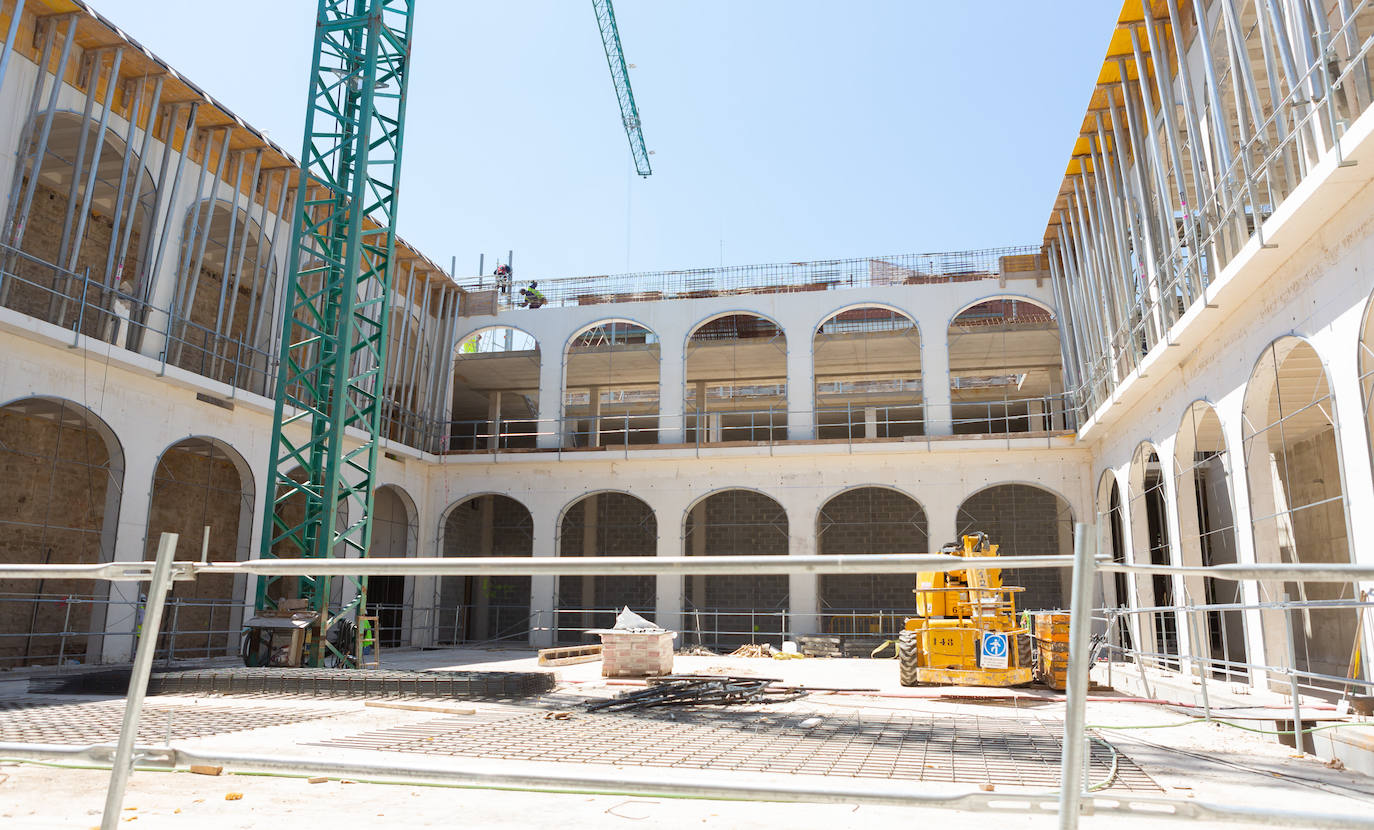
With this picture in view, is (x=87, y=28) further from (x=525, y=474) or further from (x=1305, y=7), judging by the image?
(x=1305, y=7)

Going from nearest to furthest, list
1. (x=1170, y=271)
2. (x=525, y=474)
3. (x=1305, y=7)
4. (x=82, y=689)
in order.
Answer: (x=1305, y=7) < (x=82, y=689) < (x=1170, y=271) < (x=525, y=474)

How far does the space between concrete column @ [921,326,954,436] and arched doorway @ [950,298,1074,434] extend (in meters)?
0.21

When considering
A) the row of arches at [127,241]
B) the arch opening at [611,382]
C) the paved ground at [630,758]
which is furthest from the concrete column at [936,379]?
the row of arches at [127,241]

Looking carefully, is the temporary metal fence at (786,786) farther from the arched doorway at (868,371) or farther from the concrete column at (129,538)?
the arched doorway at (868,371)

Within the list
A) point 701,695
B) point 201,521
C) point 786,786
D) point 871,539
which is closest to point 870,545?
point 871,539

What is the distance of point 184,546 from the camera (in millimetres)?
21031

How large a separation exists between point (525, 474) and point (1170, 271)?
51.2 feet

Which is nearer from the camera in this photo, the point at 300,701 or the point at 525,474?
the point at 300,701

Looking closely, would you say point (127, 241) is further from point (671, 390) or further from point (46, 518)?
point (671, 390)

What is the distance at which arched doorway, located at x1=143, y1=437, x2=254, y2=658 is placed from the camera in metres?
19.1

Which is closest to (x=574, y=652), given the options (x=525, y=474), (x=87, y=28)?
(x=525, y=474)

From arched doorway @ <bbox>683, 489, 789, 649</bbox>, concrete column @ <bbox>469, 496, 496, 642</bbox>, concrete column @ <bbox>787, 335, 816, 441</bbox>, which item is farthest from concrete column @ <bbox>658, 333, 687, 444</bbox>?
concrete column @ <bbox>469, 496, 496, 642</bbox>

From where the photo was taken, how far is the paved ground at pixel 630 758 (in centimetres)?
402

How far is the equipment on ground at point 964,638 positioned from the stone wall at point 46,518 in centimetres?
1392
